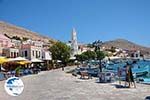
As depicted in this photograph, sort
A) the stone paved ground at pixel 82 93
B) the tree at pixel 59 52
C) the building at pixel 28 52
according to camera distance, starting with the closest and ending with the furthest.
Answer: the stone paved ground at pixel 82 93, the building at pixel 28 52, the tree at pixel 59 52

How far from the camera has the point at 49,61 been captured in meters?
69.8

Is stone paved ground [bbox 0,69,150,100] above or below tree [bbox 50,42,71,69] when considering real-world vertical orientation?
below

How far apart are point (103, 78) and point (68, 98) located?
9141 millimetres

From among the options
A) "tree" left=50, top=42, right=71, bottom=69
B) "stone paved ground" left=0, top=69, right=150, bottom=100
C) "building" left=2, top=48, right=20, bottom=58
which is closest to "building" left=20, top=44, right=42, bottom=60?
"building" left=2, top=48, right=20, bottom=58

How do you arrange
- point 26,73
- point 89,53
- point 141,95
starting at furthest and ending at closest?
point 89,53 < point 26,73 < point 141,95

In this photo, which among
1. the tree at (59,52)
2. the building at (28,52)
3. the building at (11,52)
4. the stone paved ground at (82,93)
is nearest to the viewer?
the stone paved ground at (82,93)

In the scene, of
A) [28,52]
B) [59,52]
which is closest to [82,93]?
[28,52]

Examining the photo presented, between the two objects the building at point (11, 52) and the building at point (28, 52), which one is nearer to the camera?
the building at point (11, 52)

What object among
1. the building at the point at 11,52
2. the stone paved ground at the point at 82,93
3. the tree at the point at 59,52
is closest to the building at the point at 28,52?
the building at the point at 11,52

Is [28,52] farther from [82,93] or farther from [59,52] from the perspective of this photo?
[82,93]

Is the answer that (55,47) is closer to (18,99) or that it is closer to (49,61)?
(49,61)

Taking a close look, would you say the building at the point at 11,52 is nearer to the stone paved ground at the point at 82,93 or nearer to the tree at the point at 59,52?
the tree at the point at 59,52

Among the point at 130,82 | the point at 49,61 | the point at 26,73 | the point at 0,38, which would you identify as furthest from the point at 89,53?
the point at 130,82

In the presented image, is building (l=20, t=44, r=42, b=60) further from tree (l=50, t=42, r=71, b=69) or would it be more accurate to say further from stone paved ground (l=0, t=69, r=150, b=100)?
stone paved ground (l=0, t=69, r=150, b=100)
